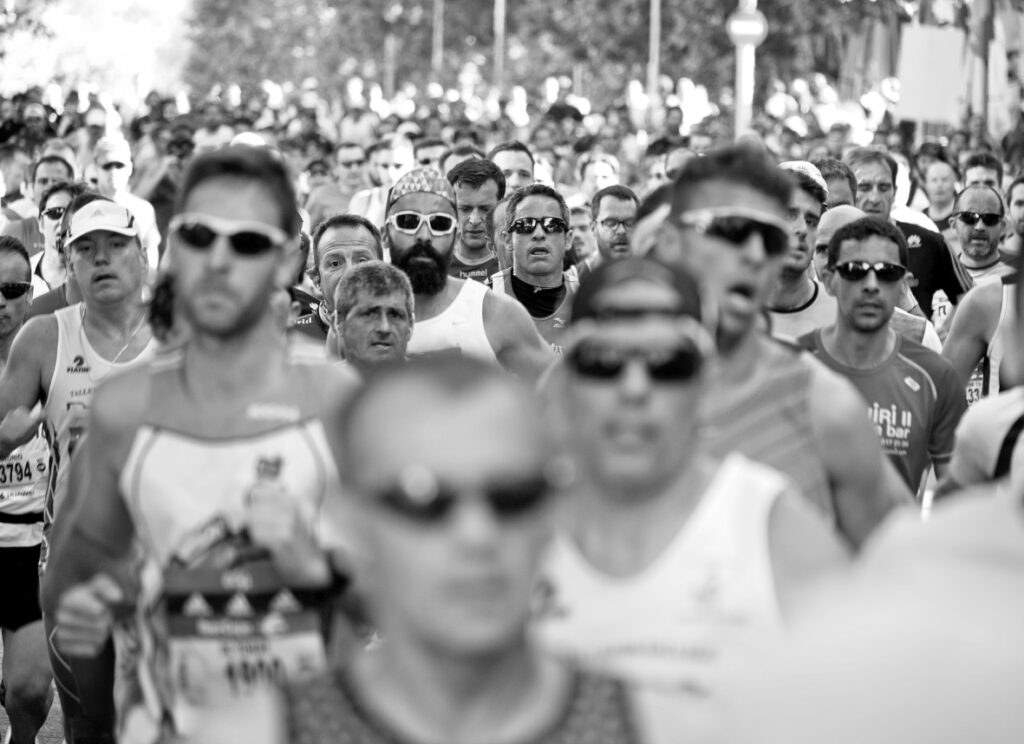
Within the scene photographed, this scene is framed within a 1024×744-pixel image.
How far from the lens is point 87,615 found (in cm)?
413

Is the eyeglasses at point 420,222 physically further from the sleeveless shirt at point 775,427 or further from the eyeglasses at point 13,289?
the sleeveless shirt at point 775,427

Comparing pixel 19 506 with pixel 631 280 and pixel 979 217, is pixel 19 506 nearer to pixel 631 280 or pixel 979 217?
Result: pixel 631 280

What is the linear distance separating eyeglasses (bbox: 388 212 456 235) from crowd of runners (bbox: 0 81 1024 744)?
0.02m

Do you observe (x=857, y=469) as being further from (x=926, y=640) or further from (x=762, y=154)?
(x=926, y=640)

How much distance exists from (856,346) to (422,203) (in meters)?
2.89

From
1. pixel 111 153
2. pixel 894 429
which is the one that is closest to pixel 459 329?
pixel 894 429

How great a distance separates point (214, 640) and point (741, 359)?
1.20 m

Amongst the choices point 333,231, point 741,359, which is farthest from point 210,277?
point 333,231

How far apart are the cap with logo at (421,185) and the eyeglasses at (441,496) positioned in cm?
738

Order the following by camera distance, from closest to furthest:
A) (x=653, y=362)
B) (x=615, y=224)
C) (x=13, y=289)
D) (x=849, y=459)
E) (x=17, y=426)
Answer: (x=653, y=362), (x=849, y=459), (x=17, y=426), (x=13, y=289), (x=615, y=224)

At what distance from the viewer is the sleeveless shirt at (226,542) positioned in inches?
163

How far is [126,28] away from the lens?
3679 inches

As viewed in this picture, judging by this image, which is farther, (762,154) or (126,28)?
(126,28)

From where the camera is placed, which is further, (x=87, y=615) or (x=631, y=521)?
(x=87, y=615)
